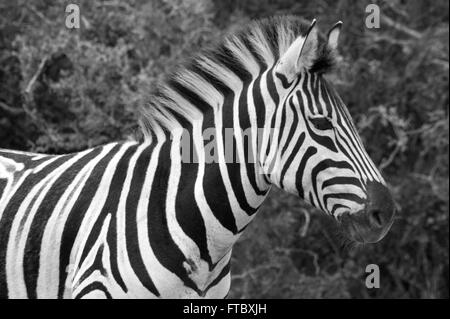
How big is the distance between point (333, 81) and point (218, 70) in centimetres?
443

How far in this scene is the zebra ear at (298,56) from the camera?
4172 mm

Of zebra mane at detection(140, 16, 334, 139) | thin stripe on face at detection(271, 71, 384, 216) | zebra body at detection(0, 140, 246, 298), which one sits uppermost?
zebra mane at detection(140, 16, 334, 139)

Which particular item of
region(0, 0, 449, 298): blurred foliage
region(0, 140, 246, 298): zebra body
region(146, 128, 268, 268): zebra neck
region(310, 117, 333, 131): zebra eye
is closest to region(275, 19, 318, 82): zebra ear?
region(310, 117, 333, 131): zebra eye

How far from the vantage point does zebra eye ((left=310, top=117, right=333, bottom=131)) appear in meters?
4.17

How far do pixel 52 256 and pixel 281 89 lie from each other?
140cm

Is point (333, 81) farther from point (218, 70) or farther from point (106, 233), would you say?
point (106, 233)

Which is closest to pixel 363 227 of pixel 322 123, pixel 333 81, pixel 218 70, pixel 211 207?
pixel 322 123

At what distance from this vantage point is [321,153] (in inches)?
163

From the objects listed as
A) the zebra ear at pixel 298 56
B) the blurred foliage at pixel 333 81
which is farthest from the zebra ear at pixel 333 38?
the blurred foliage at pixel 333 81

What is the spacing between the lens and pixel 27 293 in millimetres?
4539

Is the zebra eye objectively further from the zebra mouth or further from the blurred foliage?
the blurred foliage

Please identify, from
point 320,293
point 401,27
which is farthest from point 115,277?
point 401,27

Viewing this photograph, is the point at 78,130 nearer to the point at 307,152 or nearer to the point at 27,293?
the point at 27,293

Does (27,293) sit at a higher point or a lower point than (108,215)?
lower
